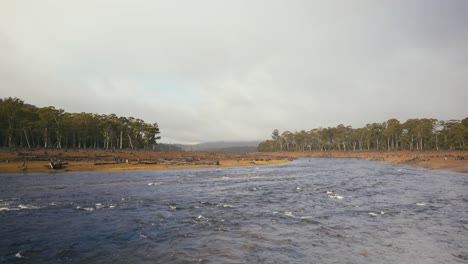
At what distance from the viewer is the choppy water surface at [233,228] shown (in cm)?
1270

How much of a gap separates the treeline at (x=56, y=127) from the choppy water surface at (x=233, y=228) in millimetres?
82891

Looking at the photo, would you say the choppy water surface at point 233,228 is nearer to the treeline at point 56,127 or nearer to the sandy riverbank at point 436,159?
the sandy riverbank at point 436,159

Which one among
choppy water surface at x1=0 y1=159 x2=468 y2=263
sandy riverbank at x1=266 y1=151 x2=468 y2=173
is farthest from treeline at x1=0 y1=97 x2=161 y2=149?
sandy riverbank at x1=266 y1=151 x2=468 y2=173

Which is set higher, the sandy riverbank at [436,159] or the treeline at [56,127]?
the treeline at [56,127]

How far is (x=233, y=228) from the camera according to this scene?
17.1m

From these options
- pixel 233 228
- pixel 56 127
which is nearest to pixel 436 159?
pixel 233 228

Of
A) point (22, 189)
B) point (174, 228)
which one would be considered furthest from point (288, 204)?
point (22, 189)

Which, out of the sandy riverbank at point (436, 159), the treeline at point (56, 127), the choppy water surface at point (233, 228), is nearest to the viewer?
the choppy water surface at point (233, 228)

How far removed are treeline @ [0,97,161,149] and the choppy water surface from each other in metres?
82.9

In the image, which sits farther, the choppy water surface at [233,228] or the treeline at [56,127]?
the treeline at [56,127]

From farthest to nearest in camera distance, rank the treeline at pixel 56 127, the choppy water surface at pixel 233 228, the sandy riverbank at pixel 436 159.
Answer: the treeline at pixel 56 127
the sandy riverbank at pixel 436 159
the choppy water surface at pixel 233 228

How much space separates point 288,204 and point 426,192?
17131 millimetres

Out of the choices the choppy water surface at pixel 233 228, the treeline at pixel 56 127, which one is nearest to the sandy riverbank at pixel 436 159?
the choppy water surface at pixel 233 228

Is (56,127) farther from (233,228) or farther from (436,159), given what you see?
(436,159)
